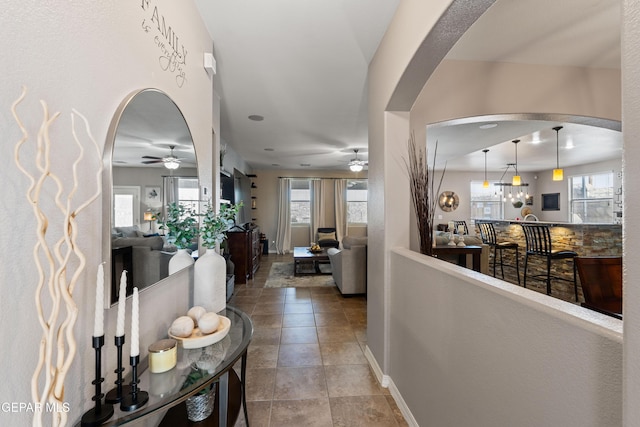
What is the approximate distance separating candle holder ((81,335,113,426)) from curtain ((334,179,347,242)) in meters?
7.83

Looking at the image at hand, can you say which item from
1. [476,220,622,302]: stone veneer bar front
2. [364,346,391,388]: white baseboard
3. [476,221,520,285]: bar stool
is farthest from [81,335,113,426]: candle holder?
[476,221,520,285]: bar stool

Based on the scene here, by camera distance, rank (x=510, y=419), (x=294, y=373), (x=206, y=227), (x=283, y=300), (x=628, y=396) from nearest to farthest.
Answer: (x=628, y=396) < (x=510, y=419) < (x=206, y=227) < (x=294, y=373) < (x=283, y=300)

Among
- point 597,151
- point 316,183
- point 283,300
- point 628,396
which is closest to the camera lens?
point 628,396

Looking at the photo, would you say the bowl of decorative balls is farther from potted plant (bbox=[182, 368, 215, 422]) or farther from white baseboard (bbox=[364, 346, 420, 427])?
white baseboard (bbox=[364, 346, 420, 427])

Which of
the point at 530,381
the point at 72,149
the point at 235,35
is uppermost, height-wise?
the point at 235,35

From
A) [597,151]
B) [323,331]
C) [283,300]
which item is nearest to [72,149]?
[323,331]

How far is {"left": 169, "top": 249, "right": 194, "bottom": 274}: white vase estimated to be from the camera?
4.74ft

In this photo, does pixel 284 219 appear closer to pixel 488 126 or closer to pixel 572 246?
pixel 488 126

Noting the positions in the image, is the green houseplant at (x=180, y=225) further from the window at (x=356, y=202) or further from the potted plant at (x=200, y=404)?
the window at (x=356, y=202)

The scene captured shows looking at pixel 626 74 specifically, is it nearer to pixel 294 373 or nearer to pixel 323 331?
pixel 294 373

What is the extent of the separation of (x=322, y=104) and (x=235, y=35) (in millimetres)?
1506

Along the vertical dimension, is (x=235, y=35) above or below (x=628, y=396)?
above

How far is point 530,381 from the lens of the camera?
89cm

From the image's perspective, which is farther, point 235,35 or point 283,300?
point 283,300
